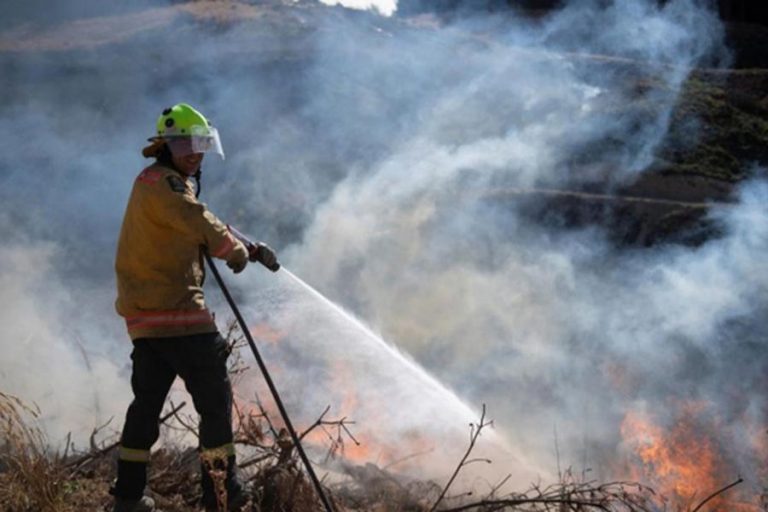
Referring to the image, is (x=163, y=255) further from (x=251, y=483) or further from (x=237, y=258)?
(x=251, y=483)

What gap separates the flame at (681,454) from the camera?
6629 mm

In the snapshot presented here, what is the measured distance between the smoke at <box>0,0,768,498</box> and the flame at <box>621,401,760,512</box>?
0.16m

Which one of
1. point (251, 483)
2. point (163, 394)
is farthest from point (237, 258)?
point (251, 483)

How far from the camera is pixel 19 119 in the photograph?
1139 cm

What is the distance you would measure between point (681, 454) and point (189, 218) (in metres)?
5.49

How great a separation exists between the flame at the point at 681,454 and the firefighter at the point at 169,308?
14.9 ft

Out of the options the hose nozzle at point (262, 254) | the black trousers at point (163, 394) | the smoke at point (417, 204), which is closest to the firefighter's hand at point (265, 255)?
the hose nozzle at point (262, 254)

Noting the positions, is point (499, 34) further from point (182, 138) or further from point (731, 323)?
point (182, 138)

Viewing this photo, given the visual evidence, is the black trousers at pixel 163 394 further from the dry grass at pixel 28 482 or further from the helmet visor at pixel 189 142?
the helmet visor at pixel 189 142

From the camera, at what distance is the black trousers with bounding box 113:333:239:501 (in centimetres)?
328

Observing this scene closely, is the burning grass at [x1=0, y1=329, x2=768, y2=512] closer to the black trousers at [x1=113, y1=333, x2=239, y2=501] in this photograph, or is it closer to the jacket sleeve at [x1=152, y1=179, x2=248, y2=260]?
the black trousers at [x1=113, y1=333, x2=239, y2=501]

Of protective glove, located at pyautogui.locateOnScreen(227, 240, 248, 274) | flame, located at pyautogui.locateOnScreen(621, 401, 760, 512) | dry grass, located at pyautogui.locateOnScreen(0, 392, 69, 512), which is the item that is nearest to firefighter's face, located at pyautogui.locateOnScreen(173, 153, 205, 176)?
protective glove, located at pyautogui.locateOnScreen(227, 240, 248, 274)

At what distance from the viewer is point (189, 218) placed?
10.3ft

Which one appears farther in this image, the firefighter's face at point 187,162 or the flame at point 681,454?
the flame at point 681,454
